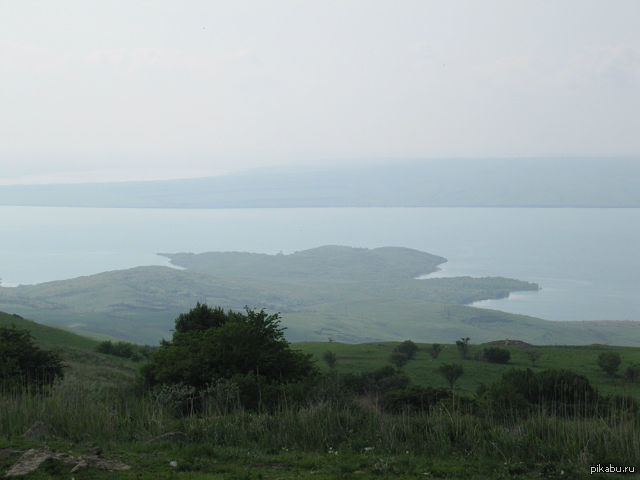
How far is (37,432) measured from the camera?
998cm

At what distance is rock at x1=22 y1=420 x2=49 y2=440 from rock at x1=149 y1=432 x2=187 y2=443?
1948 millimetres

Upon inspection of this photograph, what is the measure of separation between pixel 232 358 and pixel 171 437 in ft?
32.0

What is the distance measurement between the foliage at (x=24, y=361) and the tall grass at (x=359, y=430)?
7.89 meters

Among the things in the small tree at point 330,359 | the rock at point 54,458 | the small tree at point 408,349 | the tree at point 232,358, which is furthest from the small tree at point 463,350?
the rock at point 54,458

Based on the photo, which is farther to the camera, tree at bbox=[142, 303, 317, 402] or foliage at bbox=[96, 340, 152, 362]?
foliage at bbox=[96, 340, 152, 362]

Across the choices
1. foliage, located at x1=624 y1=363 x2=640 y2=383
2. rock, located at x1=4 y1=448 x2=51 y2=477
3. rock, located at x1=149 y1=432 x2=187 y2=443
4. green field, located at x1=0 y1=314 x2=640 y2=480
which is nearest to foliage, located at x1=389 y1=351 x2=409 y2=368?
foliage, located at x1=624 y1=363 x2=640 y2=383

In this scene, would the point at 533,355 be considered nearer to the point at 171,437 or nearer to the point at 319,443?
the point at 319,443

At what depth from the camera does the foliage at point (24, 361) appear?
18.7m

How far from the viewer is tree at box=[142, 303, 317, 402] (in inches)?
755

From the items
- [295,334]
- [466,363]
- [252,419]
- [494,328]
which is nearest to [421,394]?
[252,419]

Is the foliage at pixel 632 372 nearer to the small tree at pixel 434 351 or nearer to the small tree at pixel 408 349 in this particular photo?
the small tree at pixel 434 351

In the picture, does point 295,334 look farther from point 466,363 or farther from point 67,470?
point 67,470

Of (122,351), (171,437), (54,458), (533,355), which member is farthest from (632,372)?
(54,458)

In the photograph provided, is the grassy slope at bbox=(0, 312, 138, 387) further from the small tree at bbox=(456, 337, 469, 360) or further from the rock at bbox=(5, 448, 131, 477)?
the small tree at bbox=(456, 337, 469, 360)
